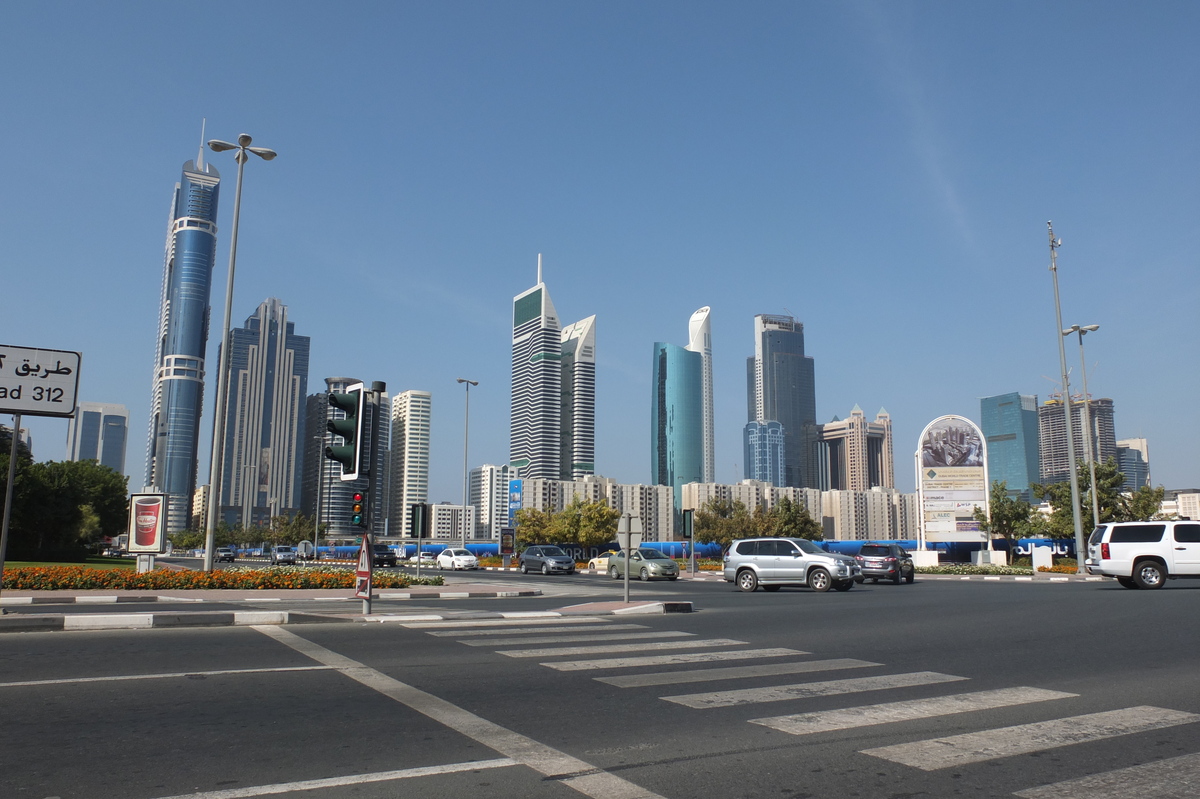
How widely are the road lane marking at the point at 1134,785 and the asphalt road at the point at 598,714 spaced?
0.02 metres

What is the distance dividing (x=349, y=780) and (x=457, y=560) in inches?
1991

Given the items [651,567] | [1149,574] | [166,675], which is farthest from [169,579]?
[1149,574]

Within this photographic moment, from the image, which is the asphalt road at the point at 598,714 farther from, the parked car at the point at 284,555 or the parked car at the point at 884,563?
the parked car at the point at 284,555

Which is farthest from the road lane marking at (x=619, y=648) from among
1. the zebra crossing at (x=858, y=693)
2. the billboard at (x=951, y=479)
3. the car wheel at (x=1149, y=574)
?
the billboard at (x=951, y=479)

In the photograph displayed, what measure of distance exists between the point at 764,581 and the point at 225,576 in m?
15.8

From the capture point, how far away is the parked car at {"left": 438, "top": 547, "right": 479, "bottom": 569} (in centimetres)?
5383

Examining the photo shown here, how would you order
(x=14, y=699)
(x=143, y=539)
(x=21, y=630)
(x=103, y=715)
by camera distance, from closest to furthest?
1. (x=103, y=715)
2. (x=14, y=699)
3. (x=21, y=630)
4. (x=143, y=539)

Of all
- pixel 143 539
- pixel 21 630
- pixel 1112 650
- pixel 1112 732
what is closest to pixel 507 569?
pixel 143 539

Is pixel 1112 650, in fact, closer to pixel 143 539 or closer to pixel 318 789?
pixel 318 789

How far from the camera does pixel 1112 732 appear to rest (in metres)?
6.07

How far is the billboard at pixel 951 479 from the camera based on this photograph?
5569 centimetres

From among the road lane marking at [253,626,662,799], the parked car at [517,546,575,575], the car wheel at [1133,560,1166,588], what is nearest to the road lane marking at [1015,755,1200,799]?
the road lane marking at [253,626,662,799]

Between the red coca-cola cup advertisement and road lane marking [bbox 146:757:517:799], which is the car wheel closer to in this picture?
road lane marking [bbox 146:757:517:799]

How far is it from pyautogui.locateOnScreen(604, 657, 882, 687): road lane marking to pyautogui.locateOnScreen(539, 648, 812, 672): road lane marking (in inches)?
22.1
